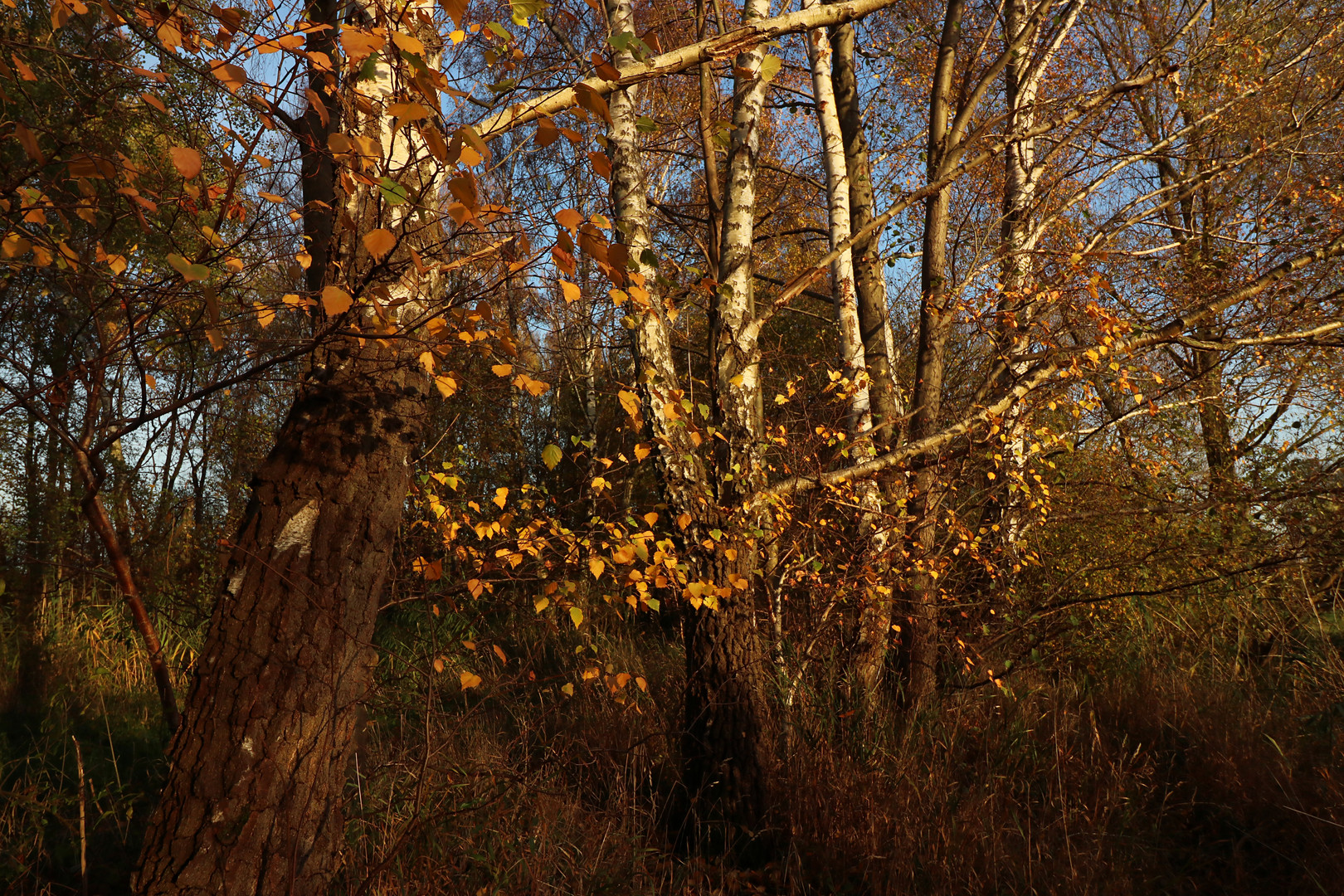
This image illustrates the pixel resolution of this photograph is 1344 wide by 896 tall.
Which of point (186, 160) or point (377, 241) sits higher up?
point (186, 160)

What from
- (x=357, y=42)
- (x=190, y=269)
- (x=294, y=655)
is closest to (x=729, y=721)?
(x=294, y=655)

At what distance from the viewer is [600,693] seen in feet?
16.1

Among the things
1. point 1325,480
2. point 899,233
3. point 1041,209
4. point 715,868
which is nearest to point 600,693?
point 715,868

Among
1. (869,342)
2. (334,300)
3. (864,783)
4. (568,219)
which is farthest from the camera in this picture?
(869,342)

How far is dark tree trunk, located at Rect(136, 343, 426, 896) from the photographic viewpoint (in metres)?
1.92

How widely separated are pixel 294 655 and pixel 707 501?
6.63 feet

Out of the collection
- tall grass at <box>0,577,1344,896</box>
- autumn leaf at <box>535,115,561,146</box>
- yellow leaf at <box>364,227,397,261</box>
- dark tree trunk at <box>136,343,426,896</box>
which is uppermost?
autumn leaf at <box>535,115,561,146</box>

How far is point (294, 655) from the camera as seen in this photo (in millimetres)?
2043

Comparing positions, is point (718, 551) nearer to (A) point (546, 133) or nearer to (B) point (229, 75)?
(A) point (546, 133)

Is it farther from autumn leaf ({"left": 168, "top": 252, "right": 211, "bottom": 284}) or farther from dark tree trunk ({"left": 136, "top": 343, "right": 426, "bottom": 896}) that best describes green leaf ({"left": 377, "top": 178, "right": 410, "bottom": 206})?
dark tree trunk ({"left": 136, "top": 343, "right": 426, "bottom": 896})

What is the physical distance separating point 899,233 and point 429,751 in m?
5.73

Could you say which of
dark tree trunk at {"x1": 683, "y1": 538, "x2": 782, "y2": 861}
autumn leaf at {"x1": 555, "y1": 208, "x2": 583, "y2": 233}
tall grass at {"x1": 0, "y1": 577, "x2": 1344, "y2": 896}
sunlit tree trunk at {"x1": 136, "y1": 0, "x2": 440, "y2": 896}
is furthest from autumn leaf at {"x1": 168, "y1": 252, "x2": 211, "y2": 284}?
dark tree trunk at {"x1": 683, "y1": 538, "x2": 782, "y2": 861}

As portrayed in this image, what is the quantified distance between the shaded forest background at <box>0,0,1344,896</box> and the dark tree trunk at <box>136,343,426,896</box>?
25 mm

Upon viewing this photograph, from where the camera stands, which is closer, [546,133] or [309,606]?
[546,133]
